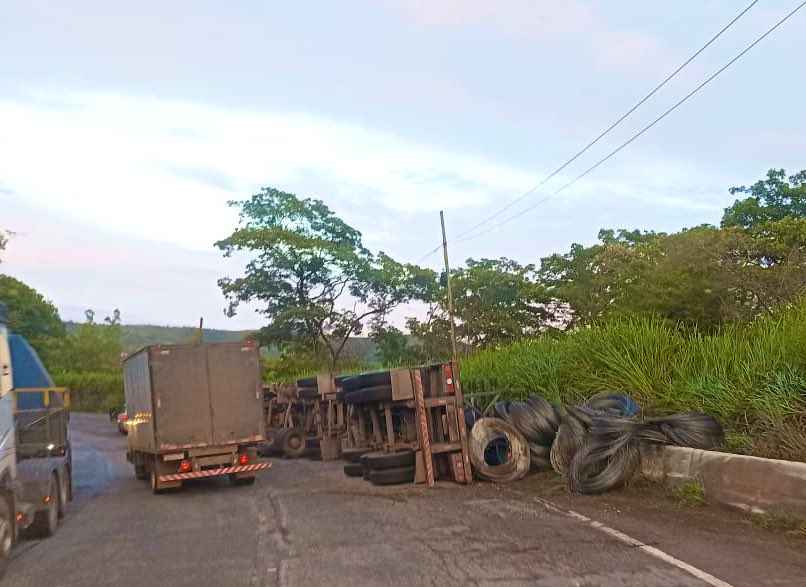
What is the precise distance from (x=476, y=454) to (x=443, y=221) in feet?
72.2

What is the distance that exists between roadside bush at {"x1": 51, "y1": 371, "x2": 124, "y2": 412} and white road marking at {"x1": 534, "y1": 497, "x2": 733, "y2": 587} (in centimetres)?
6798

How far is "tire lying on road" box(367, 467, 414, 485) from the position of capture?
1327 centimetres

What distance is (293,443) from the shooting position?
2220 cm

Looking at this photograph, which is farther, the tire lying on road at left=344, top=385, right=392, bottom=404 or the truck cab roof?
the tire lying on road at left=344, top=385, right=392, bottom=404

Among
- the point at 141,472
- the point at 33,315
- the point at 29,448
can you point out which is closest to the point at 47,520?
the point at 29,448

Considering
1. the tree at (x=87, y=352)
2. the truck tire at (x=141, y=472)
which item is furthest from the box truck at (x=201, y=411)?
the tree at (x=87, y=352)

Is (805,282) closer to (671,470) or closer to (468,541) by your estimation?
(671,470)

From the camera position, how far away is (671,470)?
34.4ft

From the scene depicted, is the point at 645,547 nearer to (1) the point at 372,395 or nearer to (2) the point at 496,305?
(1) the point at 372,395

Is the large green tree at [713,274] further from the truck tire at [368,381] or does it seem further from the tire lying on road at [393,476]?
the tire lying on road at [393,476]

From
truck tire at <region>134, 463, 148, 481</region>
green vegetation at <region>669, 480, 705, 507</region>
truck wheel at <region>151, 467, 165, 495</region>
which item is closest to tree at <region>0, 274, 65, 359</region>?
truck tire at <region>134, 463, 148, 481</region>

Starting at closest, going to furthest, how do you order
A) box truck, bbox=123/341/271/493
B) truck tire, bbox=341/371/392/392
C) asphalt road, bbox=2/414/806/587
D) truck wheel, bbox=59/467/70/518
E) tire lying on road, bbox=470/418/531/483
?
1. asphalt road, bbox=2/414/806/587
2. truck wheel, bbox=59/467/70/518
3. tire lying on road, bbox=470/418/531/483
4. box truck, bbox=123/341/271/493
5. truck tire, bbox=341/371/392/392

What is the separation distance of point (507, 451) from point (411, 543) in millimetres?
5292

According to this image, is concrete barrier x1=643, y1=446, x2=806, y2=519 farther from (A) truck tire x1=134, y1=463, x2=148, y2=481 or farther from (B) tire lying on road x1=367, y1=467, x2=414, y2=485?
(A) truck tire x1=134, y1=463, x2=148, y2=481
